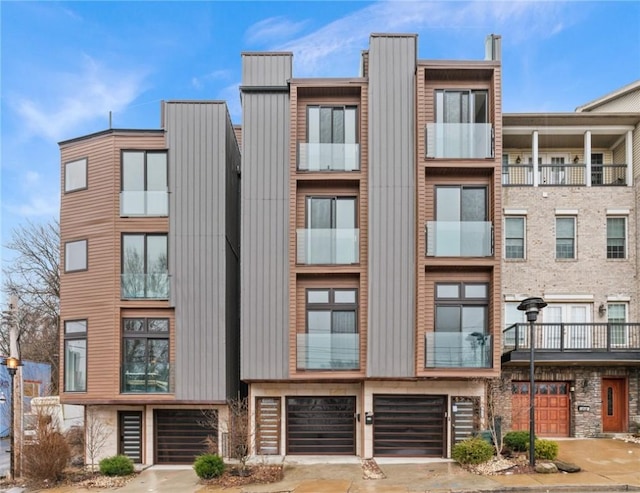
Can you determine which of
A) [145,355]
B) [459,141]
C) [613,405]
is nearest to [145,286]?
[145,355]

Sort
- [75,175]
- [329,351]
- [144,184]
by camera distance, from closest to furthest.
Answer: [329,351] < [144,184] < [75,175]

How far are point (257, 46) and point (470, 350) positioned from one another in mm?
11118

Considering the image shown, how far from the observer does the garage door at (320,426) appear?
1455 centimetres

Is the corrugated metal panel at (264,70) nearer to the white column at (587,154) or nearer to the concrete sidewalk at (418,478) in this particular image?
the white column at (587,154)

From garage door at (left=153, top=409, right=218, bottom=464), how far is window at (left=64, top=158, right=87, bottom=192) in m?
7.34

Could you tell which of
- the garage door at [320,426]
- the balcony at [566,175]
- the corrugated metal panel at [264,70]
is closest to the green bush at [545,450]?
the garage door at [320,426]

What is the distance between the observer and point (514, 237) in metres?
17.2

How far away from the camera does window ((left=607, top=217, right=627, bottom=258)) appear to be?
17.1m

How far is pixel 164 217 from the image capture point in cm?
1445

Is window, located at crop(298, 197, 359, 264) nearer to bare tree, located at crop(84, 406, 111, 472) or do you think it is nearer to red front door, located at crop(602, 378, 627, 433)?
bare tree, located at crop(84, 406, 111, 472)

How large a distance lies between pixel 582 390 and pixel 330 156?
452 inches

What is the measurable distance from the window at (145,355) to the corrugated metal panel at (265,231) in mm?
2398

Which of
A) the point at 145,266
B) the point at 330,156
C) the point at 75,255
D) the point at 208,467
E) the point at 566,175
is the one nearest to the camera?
the point at 208,467

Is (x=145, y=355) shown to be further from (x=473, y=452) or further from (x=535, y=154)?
(x=535, y=154)
